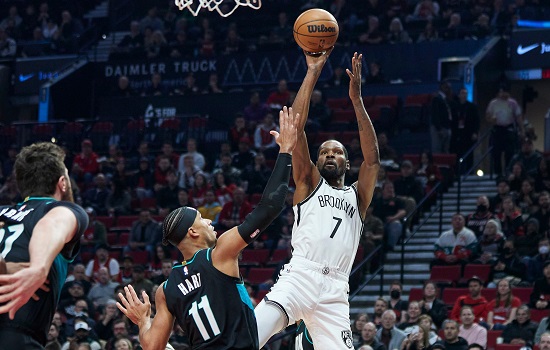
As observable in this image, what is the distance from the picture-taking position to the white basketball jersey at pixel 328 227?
28.7ft

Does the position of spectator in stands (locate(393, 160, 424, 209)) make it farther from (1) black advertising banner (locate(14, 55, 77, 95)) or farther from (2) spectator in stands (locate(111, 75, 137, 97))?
(1) black advertising banner (locate(14, 55, 77, 95))

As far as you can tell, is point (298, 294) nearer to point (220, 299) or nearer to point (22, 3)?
point (220, 299)

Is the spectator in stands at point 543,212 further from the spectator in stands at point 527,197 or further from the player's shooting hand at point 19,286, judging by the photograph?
the player's shooting hand at point 19,286

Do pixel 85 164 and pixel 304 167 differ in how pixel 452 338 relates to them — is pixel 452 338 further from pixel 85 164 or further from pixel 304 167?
pixel 85 164

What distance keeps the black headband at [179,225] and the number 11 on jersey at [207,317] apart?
1.42 ft

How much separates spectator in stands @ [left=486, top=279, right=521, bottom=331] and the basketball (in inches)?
252

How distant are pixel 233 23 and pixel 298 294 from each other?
1868cm

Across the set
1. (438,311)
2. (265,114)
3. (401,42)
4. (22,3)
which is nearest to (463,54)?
(401,42)

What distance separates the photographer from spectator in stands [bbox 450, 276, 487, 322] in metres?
14.8

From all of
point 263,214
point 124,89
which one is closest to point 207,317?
point 263,214

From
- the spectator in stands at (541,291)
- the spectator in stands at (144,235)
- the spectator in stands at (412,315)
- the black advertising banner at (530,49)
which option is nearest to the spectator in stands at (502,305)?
the spectator in stands at (541,291)

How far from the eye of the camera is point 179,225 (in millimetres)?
6773

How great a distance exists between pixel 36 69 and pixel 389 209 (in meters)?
13.7

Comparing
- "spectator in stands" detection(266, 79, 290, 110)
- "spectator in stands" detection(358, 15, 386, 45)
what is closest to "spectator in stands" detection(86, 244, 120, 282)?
"spectator in stands" detection(266, 79, 290, 110)
